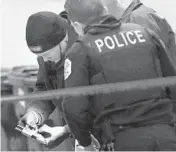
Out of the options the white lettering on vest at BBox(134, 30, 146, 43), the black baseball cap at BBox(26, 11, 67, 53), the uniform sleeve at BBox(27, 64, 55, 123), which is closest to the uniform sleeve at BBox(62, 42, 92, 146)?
the white lettering on vest at BBox(134, 30, 146, 43)

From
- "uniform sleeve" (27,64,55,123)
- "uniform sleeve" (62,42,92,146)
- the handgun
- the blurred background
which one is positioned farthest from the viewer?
the blurred background

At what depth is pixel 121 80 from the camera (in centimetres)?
161

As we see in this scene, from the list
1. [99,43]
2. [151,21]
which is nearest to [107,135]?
[99,43]

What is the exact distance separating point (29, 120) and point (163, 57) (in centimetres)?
64

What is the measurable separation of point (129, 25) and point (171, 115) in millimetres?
341

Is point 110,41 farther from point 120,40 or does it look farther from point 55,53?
point 55,53

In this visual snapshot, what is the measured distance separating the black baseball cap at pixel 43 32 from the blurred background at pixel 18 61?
0.74 m

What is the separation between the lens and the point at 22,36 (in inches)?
184

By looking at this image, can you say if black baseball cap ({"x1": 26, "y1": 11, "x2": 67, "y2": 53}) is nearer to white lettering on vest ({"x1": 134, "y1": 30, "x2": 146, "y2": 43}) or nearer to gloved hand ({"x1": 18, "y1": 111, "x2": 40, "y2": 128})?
gloved hand ({"x1": 18, "y1": 111, "x2": 40, "y2": 128})

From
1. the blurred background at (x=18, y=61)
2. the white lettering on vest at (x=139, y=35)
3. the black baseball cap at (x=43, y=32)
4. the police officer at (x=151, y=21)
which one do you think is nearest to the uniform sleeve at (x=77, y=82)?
the white lettering on vest at (x=139, y=35)

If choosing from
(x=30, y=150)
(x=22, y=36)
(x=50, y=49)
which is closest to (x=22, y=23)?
(x=22, y=36)

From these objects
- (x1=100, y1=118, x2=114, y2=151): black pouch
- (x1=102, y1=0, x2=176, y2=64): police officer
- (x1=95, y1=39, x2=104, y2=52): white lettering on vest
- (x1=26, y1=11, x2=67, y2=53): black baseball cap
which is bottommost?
(x1=100, y1=118, x2=114, y2=151): black pouch

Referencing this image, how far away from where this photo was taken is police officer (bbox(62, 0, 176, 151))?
5.26 ft

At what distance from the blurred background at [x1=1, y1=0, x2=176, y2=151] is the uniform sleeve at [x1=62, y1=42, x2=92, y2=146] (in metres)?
0.93
